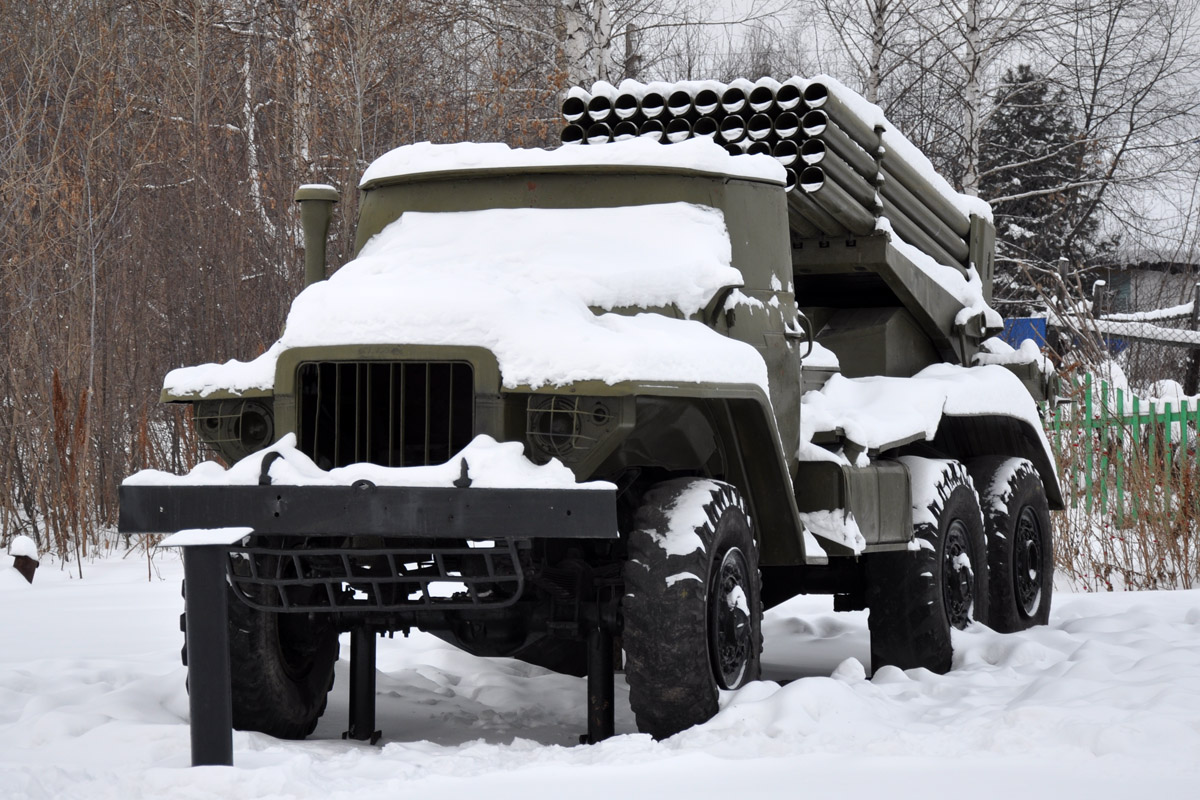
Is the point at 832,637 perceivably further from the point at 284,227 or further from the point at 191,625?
the point at 284,227

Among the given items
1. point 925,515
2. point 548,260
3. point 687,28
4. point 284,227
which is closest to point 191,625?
point 548,260

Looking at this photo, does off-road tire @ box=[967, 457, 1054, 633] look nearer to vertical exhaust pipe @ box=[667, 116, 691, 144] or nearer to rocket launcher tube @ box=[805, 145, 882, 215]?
rocket launcher tube @ box=[805, 145, 882, 215]

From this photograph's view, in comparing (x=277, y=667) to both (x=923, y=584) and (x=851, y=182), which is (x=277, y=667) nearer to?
(x=923, y=584)

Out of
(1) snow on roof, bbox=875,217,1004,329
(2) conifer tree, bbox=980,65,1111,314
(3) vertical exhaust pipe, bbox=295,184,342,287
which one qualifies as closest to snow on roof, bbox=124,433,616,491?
(3) vertical exhaust pipe, bbox=295,184,342,287

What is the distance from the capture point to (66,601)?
834 centimetres

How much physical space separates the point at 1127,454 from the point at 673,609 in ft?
24.5

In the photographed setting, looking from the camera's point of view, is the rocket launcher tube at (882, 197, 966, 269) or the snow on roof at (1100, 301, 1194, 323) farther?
the snow on roof at (1100, 301, 1194, 323)

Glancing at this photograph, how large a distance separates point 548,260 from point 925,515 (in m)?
2.15

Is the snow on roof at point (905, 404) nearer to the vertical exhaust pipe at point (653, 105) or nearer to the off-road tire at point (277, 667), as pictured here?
the vertical exhaust pipe at point (653, 105)

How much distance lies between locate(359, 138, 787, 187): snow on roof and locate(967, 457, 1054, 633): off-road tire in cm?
→ 260

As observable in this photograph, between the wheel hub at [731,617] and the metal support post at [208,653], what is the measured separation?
1479 mm

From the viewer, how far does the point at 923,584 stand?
20.7 feet

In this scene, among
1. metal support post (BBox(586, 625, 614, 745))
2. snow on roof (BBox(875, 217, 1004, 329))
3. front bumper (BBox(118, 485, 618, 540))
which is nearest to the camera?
front bumper (BBox(118, 485, 618, 540))

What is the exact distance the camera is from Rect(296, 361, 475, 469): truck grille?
4602mm
